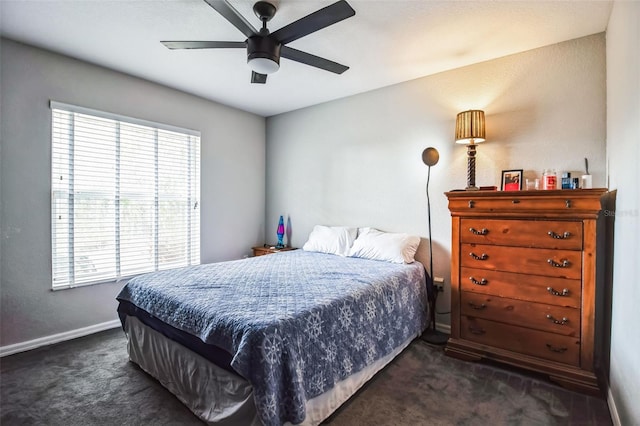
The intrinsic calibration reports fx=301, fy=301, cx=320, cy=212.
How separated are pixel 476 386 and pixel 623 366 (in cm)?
81

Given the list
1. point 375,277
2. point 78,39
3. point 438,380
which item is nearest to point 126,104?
point 78,39

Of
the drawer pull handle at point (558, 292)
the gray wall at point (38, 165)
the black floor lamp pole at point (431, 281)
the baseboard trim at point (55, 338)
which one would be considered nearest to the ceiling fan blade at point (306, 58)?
the black floor lamp pole at point (431, 281)

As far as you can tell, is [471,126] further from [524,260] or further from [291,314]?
[291,314]

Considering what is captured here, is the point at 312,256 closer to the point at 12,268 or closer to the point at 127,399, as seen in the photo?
the point at 127,399

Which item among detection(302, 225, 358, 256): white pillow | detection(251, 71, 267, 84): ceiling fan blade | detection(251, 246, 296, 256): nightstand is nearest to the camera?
detection(251, 71, 267, 84): ceiling fan blade

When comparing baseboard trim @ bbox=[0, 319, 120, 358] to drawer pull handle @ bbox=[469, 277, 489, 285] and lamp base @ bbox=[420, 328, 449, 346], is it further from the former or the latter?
drawer pull handle @ bbox=[469, 277, 489, 285]

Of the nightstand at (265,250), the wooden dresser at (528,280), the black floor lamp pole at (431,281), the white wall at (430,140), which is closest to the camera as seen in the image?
the wooden dresser at (528,280)

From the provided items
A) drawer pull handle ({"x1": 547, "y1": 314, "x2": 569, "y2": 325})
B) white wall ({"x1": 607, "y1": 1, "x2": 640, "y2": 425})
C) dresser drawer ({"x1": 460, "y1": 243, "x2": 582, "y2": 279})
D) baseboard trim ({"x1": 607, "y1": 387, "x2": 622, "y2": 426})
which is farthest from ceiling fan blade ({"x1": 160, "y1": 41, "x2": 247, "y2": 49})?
baseboard trim ({"x1": 607, "y1": 387, "x2": 622, "y2": 426})

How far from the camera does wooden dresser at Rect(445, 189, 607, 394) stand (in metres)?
1.99

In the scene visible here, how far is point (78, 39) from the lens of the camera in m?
2.43

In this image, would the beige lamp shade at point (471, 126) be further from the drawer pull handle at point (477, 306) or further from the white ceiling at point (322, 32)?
the drawer pull handle at point (477, 306)

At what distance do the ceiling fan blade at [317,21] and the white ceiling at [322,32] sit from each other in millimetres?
282

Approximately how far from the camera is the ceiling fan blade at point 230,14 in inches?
Answer: 61.5

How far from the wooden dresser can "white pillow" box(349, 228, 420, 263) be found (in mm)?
502
